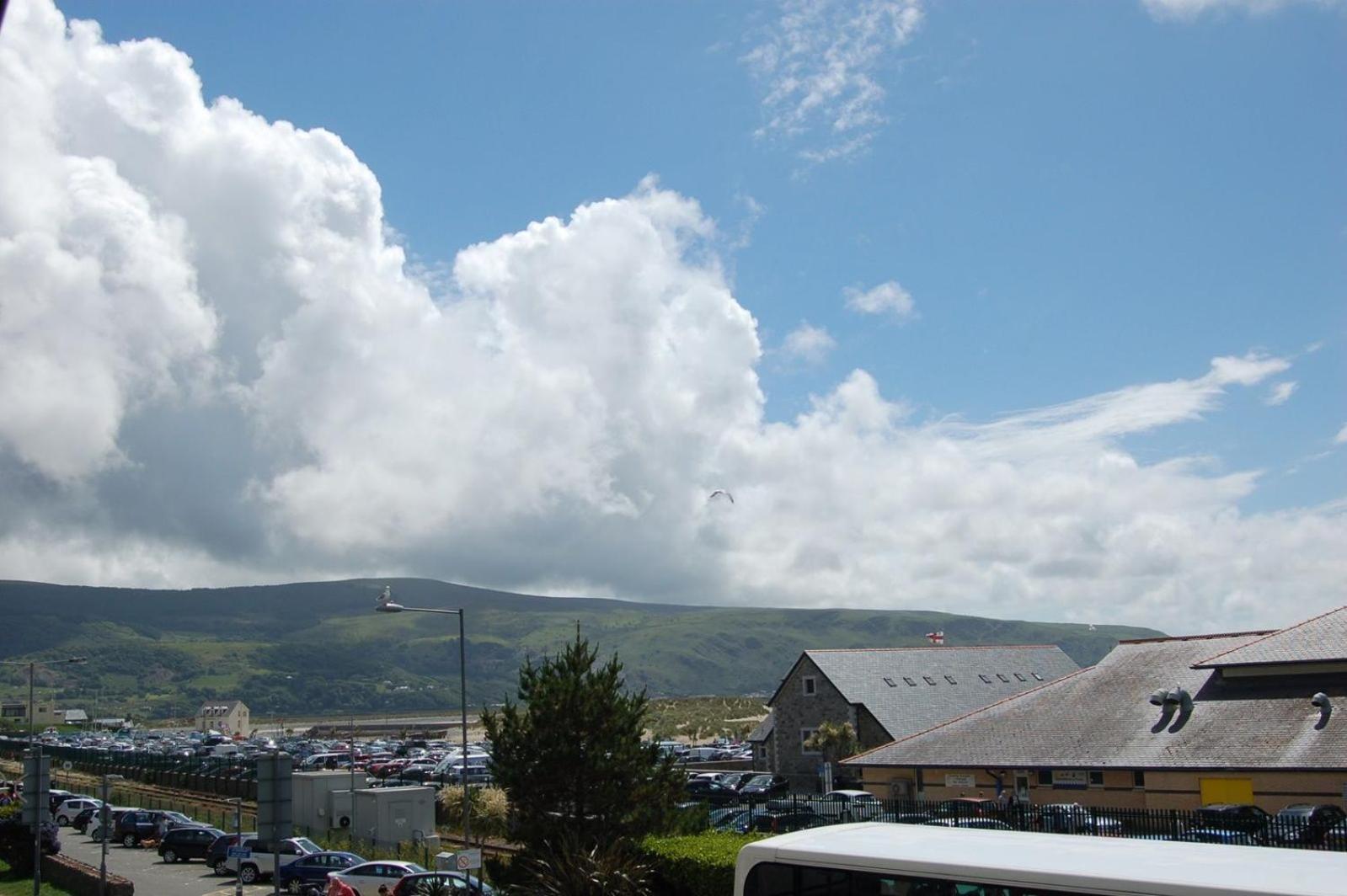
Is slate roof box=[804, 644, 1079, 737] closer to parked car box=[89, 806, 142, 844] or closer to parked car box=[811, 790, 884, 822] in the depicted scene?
parked car box=[811, 790, 884, 822]

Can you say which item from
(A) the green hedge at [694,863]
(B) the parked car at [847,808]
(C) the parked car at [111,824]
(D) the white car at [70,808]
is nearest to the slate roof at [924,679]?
(B) the parked car at [847,808]

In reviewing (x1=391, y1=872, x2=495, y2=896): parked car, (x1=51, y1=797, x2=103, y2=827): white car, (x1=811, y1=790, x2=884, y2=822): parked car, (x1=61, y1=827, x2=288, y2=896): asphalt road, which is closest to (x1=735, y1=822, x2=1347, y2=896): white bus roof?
(x1=391, y1=872, x2=495, y2=896): parked car

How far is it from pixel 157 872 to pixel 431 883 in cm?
1962

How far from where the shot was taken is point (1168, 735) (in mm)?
36594

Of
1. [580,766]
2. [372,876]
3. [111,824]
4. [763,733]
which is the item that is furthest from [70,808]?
[580,766]

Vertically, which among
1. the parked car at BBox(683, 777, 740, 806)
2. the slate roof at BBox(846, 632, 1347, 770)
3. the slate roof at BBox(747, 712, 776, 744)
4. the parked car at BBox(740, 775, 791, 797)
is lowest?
the parked car at BBox(740, 775, 791, 797)

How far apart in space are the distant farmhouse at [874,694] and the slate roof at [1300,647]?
2256 cm

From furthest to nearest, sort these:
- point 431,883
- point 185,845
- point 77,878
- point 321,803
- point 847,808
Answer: point 321,803 < point 185,845 < point 77,878 < point 847,808 < point 431,883

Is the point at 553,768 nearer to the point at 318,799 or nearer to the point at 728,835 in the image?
the point at 728,835

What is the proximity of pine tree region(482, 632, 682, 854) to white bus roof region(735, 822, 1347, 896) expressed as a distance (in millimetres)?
7190

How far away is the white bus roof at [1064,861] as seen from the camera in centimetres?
1207

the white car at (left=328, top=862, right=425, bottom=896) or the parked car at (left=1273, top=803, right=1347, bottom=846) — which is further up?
the parked car at (left=1273, top=803, right=1347, bottom=846)

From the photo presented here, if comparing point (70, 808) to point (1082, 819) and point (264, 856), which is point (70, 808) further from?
point (1082, 819)

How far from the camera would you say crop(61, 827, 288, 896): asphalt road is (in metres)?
37.7
